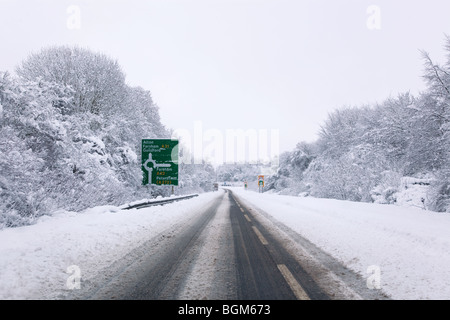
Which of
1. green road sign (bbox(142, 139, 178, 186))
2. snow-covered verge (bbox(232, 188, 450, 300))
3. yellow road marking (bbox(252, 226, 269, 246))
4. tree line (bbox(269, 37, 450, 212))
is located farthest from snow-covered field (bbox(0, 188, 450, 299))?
green road sign (bbox(142, 139, 178, 186))

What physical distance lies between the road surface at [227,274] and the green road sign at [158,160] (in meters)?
12.5

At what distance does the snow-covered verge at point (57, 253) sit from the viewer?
3.37m

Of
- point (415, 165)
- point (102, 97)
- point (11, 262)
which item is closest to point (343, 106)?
point (415, 165)

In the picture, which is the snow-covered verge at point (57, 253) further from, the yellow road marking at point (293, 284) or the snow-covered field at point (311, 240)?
the yellow road marking at point (293, 284)

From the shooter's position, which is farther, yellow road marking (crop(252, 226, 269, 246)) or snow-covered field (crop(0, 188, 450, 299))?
yellow road marking (crop(252, 226, 269, 246))

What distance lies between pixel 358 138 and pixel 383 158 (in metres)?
6.18

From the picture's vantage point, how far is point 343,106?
3005cm

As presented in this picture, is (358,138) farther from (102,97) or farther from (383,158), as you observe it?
(102,97)

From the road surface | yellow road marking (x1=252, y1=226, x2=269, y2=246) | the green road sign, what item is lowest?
yellow road marking (x1=252, y1=226, x2=269, y2=246)

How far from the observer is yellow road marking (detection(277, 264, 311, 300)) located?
3.14 m

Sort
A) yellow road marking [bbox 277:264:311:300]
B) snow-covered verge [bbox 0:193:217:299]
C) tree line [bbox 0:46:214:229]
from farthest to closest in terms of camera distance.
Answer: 1. tree line [bbox 0:46:214:229]
2. snow-covered verge [bbox 0:193:217:299]
3. yellow road marking [bbox 277:264:311:300]

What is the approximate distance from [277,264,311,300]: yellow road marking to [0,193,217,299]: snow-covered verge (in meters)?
3.05

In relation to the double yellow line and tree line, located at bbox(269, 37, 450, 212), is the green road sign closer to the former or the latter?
tree line, located at bbox(269, 37, 450, 212)

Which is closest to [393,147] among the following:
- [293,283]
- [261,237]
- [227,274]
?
[261,237]
